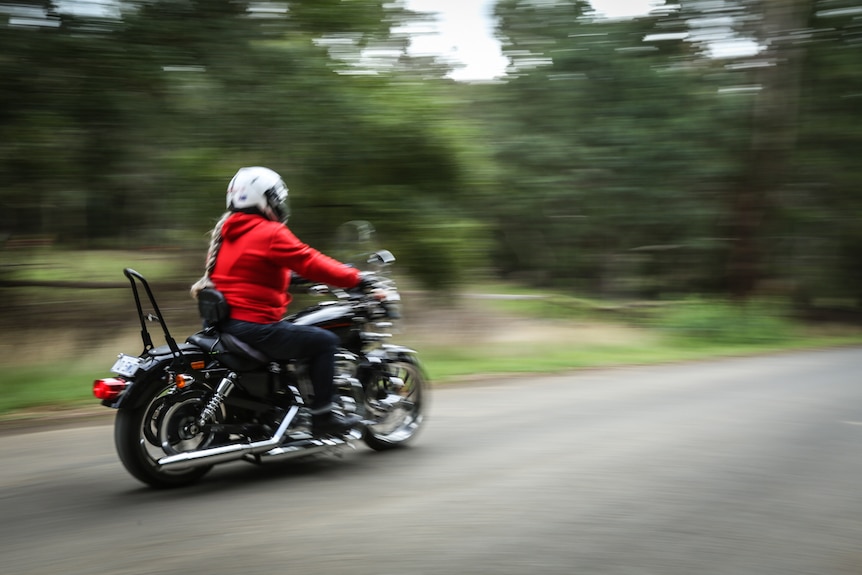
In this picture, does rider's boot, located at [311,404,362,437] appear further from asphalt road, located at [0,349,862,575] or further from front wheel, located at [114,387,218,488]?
front wheel, located at [114,387,218,488]

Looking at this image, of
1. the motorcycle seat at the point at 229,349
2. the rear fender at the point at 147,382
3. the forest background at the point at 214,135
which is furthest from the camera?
the forest background at the point at 214,135

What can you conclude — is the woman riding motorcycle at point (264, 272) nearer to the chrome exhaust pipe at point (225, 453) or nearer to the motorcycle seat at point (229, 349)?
the motorcycle seat at point (229, 349)

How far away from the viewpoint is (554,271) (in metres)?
29.6

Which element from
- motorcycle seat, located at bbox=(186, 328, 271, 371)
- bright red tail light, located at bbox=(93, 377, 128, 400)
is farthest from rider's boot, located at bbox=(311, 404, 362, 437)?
bright red tail light, located at bbox=(93, 377, 128, 400)

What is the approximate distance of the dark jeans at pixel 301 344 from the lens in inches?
215

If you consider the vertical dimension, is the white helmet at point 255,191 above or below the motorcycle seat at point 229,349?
above

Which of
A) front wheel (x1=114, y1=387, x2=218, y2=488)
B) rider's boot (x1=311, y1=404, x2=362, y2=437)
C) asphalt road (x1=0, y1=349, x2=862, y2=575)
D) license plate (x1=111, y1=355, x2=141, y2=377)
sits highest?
license plate (x1=111, y1=355, x2=141, y2=377)

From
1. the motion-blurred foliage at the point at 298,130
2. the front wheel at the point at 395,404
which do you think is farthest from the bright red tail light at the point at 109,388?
the motion-blurred foliage at the point at 298,130

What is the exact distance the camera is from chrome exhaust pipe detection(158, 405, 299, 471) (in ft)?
16.8

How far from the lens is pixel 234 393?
217 inches

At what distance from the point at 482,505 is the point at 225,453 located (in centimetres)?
166

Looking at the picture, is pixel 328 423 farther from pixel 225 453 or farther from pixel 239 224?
pixel 239 224

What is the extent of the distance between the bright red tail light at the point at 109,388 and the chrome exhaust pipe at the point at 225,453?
1.62ft

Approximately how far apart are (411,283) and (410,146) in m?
2.52
